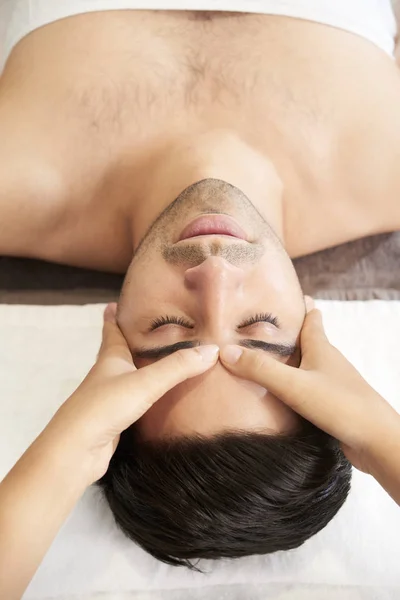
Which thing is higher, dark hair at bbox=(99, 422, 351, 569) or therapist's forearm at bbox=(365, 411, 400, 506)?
therapist's forearm at bbox=(365, 411, 400, 506)

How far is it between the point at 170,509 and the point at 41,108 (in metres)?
0.95

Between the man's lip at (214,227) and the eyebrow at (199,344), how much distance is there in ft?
0.71

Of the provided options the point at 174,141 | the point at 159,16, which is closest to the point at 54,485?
the point at 174,141

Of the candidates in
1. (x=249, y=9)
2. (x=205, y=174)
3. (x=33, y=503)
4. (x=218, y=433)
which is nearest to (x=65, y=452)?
(x=33, y=503)

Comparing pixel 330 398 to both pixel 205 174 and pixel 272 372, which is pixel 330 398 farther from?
pixel 205 174

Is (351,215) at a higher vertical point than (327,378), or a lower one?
higher

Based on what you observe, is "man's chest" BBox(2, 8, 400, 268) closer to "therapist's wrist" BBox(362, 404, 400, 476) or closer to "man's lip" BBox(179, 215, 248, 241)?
"man's lip" BBox(179, 215, 248, 241)

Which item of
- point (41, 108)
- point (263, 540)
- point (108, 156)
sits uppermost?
point (41, 108)

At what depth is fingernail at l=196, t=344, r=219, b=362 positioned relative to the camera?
2.73 ft

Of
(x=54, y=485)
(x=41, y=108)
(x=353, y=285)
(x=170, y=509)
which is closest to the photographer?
(x=54, y=485)

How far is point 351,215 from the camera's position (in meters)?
1.30

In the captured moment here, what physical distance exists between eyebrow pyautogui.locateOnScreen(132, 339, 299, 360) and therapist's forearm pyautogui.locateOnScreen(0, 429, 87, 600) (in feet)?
0.70

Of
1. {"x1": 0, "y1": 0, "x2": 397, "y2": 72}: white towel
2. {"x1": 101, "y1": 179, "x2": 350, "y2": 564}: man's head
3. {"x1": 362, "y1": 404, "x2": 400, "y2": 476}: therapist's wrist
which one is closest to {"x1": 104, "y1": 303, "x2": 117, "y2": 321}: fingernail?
{"x1": 101, "y1": 179, "x2": 350, "y2": 564}: man's head

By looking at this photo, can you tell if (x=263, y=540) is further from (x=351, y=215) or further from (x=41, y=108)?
(x=41, y=108)
